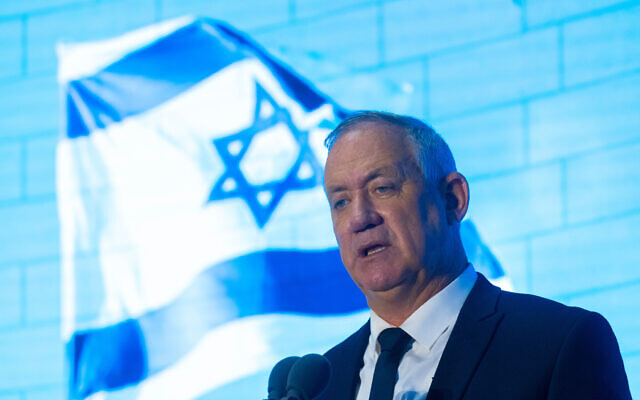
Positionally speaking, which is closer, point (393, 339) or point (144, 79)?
point (393, 339)

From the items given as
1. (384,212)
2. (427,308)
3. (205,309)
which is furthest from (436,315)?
(205,309)

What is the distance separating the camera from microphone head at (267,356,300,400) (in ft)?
4.25

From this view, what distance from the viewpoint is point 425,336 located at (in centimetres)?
164

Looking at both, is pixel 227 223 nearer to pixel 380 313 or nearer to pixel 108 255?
pixel 108 255

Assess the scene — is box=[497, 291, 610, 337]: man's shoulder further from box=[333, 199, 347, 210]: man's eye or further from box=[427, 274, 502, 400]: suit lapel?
box=[333, 199, 347, 210]: man's eye

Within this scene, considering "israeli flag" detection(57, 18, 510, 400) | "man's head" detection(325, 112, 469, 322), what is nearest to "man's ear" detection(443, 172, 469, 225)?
"man's head" detection(325, 112, 469, 322)

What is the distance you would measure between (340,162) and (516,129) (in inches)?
38.3

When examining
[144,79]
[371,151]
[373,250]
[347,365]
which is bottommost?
[347,365]

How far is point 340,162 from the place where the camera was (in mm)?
1753

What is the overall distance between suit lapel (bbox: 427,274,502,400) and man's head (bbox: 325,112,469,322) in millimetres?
108

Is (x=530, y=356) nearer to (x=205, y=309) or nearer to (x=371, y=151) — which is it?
(x=371, y=151)

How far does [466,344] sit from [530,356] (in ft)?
0.42

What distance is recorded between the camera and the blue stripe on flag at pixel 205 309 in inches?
111

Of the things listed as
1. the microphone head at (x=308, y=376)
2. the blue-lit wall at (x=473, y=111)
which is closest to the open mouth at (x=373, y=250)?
the microphone head at (x=308, y=376)
